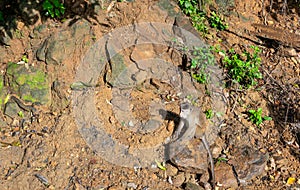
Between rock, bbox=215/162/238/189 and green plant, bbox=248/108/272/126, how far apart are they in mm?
715

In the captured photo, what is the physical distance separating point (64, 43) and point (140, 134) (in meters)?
1.39

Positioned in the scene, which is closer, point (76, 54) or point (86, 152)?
point (86, 152)

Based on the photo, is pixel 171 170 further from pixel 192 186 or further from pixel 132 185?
pixel 132 185

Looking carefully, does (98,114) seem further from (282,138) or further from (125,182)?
(282,138)

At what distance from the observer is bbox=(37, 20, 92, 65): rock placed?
476cm

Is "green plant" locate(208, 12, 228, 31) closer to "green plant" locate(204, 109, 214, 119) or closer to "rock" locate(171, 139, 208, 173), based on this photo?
"green plant" locate(204, 109, 214, 119)

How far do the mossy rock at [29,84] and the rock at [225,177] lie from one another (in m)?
2.04

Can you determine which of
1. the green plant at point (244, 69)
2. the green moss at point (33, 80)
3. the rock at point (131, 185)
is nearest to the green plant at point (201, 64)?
the green plant at point (244, 69)

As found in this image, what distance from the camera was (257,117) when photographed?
475 cm

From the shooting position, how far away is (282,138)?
475 cm

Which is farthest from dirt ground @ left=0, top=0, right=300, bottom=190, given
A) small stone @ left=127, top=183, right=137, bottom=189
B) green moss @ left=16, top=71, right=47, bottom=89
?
green moss @ left=16, top=71, right=47, bottom=89

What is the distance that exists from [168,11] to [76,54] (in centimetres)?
126

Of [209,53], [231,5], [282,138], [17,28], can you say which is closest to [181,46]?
[209,53]

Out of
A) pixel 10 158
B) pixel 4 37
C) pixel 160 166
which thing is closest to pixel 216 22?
pixel 160 166
